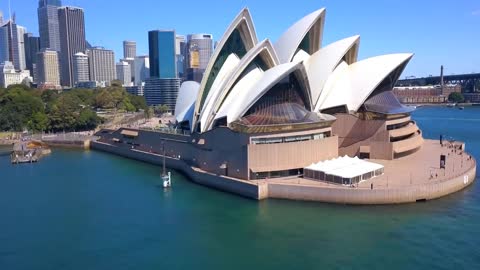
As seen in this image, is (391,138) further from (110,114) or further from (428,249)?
(110,114)

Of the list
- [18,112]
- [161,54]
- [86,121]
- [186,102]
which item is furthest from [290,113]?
[161,54]

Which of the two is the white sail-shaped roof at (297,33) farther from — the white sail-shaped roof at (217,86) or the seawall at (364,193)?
the seawall at (364,193)

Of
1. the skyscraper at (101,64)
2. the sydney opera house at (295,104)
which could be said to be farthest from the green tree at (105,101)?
the skyscraper at (101,64)

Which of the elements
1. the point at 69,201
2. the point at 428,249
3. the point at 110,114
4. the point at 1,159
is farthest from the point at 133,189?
the point at 110,114

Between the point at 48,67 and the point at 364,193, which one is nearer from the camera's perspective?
the point at 364,193

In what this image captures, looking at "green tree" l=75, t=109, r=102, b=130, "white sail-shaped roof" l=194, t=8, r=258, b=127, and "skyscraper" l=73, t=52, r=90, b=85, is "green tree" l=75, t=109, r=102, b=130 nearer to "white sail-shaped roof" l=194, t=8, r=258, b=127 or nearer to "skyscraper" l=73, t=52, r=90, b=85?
"white sail-shaped roof" l=194, t=8, r=258, b=127

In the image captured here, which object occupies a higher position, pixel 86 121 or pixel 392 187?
pixel 86 121

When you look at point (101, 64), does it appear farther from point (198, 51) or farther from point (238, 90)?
point (238, 90)

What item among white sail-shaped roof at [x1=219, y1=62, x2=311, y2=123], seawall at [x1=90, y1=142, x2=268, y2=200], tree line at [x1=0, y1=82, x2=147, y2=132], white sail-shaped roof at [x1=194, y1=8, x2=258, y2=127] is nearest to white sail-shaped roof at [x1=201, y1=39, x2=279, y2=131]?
white sail-shaped roof at [x1=219, y1=62, x2=311, y2=123]
